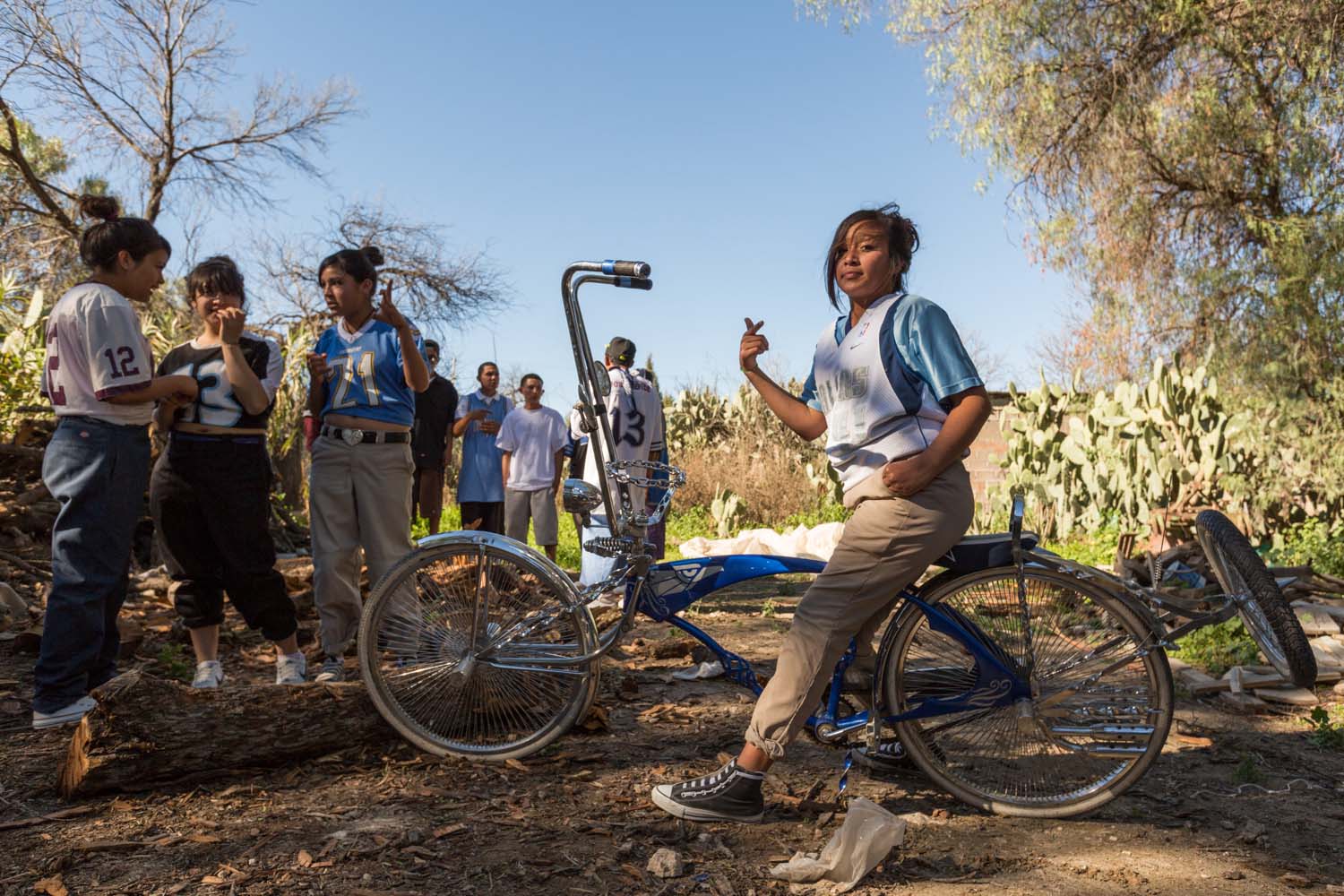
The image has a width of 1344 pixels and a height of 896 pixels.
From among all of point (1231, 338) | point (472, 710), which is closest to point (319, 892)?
point (472, 710)

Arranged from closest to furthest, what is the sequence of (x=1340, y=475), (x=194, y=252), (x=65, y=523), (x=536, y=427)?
(x=65, y=523)
(x=536, y=427)
(x=1340, y=475)
(x=194, y=252)

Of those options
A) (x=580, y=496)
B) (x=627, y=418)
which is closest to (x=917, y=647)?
(x=580, y=496)

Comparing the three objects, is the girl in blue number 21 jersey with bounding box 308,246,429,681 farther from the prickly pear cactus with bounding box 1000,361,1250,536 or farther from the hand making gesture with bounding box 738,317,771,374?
the prickly pear cactus with bounding box 1000,361,1250,536

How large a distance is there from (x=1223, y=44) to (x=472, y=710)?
10.5 meters

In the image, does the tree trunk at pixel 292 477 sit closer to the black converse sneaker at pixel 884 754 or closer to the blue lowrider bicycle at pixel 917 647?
the blue lowrider bicycle at pixel 917 647

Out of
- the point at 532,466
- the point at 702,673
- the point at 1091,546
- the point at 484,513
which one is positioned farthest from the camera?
the point at 1091,546

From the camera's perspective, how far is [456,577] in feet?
11.4

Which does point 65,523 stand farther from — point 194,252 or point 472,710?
point 194,252

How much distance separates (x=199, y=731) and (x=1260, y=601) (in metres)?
3.35

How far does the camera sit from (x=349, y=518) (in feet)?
14.1

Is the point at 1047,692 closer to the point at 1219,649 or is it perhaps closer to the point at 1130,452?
the point at 1219,649

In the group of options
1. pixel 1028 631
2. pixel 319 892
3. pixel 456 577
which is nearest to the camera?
pixel 319 892

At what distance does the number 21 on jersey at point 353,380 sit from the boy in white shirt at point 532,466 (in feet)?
13.0

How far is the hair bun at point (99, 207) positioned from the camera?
4.13 m
